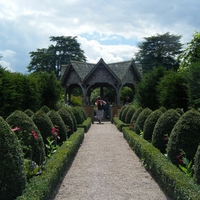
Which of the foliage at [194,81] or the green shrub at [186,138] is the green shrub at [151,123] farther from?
the green shrub at [186,138]

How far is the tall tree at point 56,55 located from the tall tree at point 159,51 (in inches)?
448

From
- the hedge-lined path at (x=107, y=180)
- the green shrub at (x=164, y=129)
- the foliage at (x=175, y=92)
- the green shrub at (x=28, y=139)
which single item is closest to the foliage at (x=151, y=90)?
the foliage at (x=175, y=92)

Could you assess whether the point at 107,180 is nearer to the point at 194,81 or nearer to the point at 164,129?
the point at 164,129

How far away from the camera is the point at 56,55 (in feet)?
162

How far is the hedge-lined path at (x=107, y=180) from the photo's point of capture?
217 inches

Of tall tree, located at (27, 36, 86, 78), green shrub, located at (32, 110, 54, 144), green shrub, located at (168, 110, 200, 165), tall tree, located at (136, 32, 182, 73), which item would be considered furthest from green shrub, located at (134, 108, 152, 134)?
tall tree, located at (27, 36, 86, 78)

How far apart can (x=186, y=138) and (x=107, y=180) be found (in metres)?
1.92

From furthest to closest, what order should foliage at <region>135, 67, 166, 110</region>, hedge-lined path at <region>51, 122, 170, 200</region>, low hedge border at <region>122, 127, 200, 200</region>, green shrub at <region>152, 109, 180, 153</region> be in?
foliage at <region>135, 67, 166, 110</region>
green shrub at <region>152, 109, 180, 153</region>
hedge-lined path at <region>51, 122, 170, 200</region>
low hedge border at <region>122, 127, 200, 200</region>

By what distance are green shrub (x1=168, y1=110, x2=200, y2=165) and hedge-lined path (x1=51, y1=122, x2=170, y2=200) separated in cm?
82

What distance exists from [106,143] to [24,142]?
6541mm

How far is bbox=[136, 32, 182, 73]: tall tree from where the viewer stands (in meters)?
41.5

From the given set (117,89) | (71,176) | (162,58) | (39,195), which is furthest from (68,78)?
(39,195)

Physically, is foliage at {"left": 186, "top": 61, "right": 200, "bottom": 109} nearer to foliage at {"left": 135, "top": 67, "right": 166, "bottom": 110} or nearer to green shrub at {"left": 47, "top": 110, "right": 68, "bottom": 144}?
green shrub at {"left": 47, "top": 110, "right": 68, "bottom": 144}

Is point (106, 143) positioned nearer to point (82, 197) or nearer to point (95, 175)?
point (95, 175)
